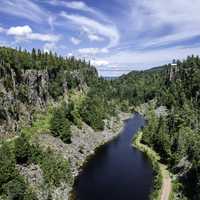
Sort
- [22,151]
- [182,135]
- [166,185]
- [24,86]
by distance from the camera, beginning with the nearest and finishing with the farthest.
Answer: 1. [22,151]
2. [166,185]
3. [182,135]
4. [24,86]

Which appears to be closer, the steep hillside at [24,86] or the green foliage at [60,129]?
the steep hillside at [24,86]

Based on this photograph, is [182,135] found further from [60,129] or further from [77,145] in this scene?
[60,129]

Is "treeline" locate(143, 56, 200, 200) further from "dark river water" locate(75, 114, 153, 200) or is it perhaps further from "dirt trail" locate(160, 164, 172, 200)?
"dark river water" locate(75, 114, 153, 200)

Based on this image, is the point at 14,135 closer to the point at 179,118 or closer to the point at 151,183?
the point at 151,183

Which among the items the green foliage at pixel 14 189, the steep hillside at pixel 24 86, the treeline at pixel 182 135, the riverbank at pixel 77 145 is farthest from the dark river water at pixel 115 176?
the steep hillside at pixel 24 86

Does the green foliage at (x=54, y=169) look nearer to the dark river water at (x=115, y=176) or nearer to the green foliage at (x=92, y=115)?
the dark river water at (x=115, y=176)

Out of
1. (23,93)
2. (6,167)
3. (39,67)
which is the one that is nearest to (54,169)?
(6,167)

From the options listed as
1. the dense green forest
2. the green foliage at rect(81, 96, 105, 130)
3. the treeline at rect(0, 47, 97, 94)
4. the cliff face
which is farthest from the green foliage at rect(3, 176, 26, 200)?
the green foliage at rect(81, 96, 105, 130)
